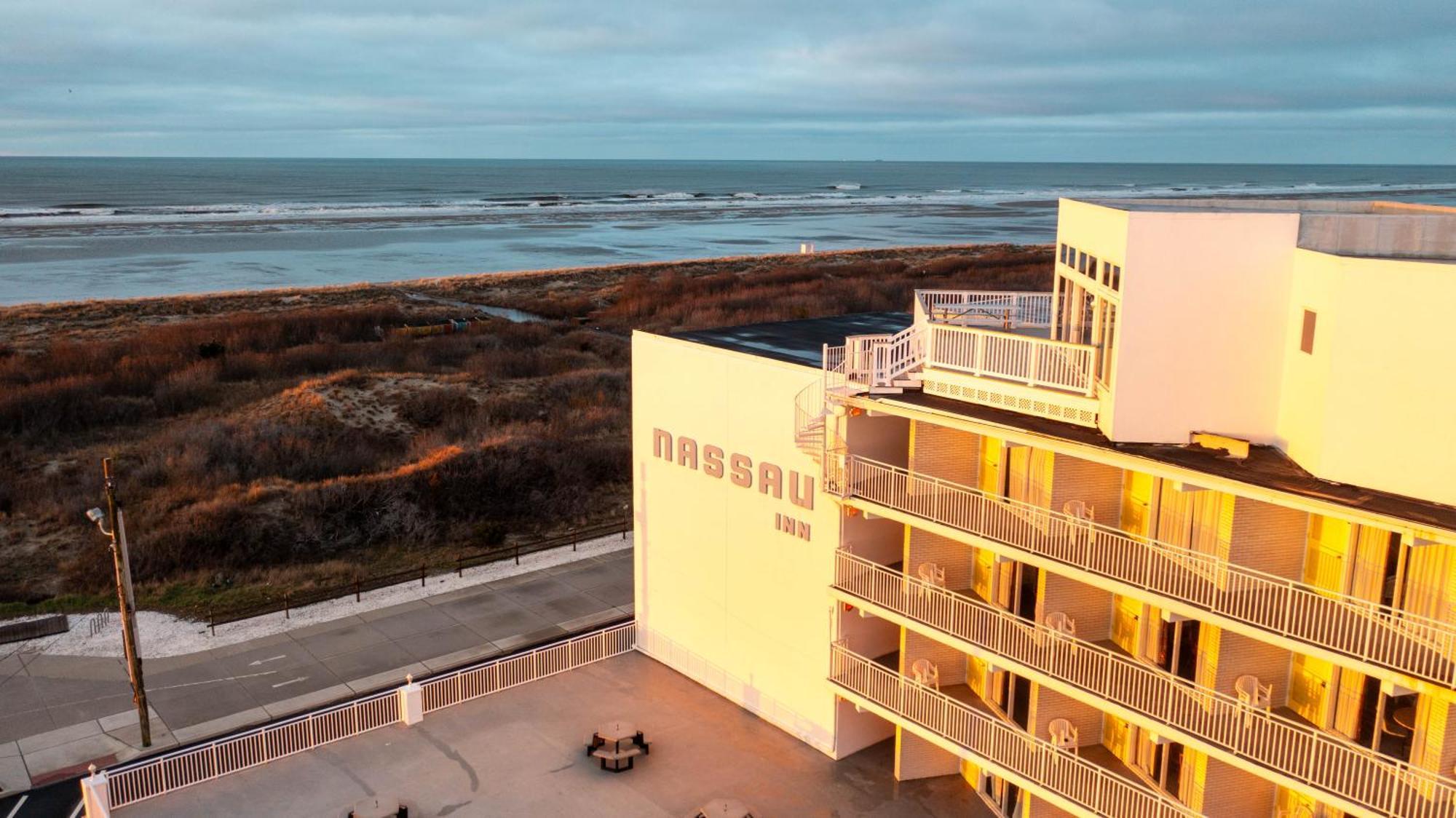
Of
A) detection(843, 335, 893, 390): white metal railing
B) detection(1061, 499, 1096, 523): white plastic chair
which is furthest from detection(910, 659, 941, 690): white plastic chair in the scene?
detection(843, 335, 893, 390): white metal railing

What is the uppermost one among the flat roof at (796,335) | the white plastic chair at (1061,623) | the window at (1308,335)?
the window at (1308,335)

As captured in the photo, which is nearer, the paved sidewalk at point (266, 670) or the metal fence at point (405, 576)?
the paved sidewalk at point (266, 670)

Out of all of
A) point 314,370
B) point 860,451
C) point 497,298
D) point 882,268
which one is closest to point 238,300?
point 497,298

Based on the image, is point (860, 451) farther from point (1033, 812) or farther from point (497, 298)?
point (497, 298)

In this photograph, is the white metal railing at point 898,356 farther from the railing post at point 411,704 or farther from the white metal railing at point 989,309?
the railing post at point 411,704

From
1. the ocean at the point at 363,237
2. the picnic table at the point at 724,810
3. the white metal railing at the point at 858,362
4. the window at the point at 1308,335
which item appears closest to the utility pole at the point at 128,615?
the picnic table at the point at 724,810

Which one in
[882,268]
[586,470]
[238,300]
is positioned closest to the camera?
[586,470]
